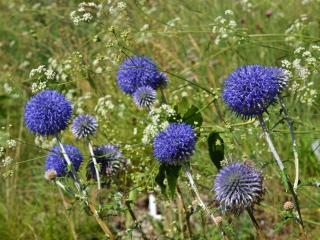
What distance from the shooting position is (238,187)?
257 centimetres

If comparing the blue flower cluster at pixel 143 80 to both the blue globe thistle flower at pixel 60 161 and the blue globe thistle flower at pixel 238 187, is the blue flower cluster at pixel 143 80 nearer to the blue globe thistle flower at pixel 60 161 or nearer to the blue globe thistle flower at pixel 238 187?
the blue globe thistle flower at pixel 60 161

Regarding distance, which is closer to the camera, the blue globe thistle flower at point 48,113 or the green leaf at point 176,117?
the green leaf at point 176,117

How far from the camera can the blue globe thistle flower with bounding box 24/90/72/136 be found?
310 centimetres

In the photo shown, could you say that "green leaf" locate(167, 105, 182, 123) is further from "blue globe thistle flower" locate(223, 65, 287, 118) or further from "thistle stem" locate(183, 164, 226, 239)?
"blue globe thistle flower" locate(223, 65, 287, 118)

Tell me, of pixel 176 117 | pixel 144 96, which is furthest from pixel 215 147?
pixel 144 96

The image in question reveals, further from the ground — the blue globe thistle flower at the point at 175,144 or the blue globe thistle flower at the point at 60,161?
the blue globe thistle flower at the point at 60,161

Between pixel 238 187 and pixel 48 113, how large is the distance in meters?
1.00

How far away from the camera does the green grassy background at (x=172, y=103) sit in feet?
11.5

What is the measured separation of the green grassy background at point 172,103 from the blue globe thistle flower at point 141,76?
0.46 feet

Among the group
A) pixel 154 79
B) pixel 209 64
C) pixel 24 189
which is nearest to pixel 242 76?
pixel 154 79

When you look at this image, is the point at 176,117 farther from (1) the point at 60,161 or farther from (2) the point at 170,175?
(1) the point at 60,161

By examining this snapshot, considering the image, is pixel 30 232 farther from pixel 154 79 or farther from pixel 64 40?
pixel 64 40

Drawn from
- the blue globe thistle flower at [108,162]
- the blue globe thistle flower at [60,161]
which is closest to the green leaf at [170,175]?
the blue globe thistle flower at [108,162]

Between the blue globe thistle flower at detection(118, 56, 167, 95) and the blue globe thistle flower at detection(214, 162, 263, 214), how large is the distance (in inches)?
34.2
